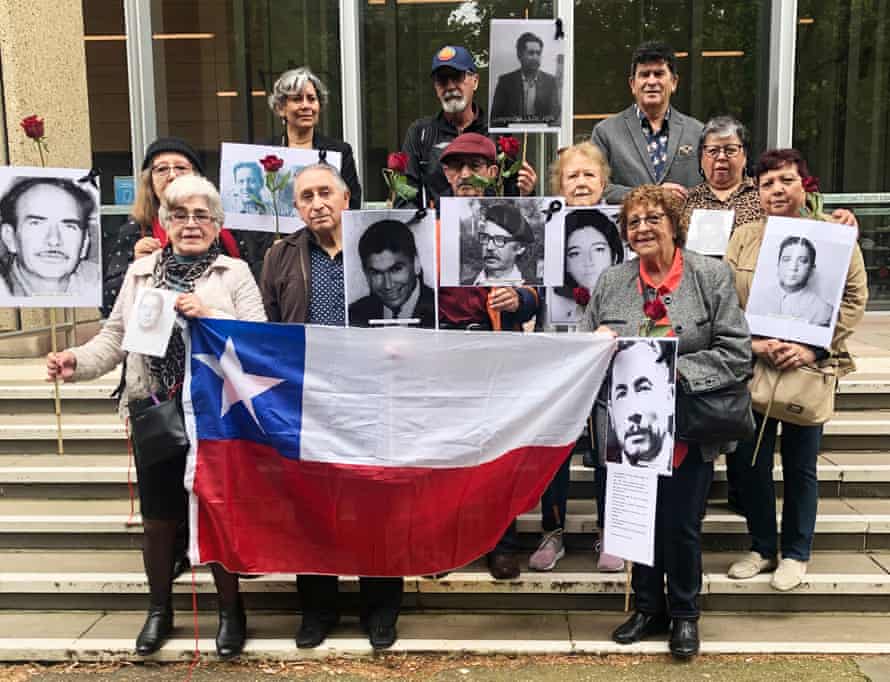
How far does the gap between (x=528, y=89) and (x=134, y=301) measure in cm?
244

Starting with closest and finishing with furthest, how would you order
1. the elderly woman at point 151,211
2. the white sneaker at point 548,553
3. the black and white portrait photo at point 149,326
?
the black and white portrait photo at point 149,326 → the elderly woman at point 151,211 → the white sneaker at point 548,553

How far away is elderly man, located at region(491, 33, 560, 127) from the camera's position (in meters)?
4.49

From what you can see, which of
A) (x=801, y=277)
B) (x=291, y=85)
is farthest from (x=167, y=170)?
(x=801, y=277)

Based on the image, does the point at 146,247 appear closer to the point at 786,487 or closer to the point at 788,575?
the point at 786,487

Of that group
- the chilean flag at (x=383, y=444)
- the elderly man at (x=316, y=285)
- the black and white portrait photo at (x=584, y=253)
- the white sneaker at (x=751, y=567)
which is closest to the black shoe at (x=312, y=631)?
the elderly man at (x=316, y=285)

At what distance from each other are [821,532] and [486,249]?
8.13 feet

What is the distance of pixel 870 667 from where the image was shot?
3.50 m

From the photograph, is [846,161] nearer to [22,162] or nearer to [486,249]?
[486,249]

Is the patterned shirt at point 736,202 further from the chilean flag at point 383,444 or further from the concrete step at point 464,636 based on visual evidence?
the concrete step at point 464,636

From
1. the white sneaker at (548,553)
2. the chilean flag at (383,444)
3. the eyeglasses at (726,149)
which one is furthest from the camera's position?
the white sneaker at (548,553)

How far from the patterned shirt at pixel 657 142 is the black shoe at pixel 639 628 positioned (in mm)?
2368

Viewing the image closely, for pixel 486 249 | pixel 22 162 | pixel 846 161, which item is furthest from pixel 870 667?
pixel 846 161

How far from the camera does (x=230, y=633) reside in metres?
3.63

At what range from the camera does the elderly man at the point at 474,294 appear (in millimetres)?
3736
